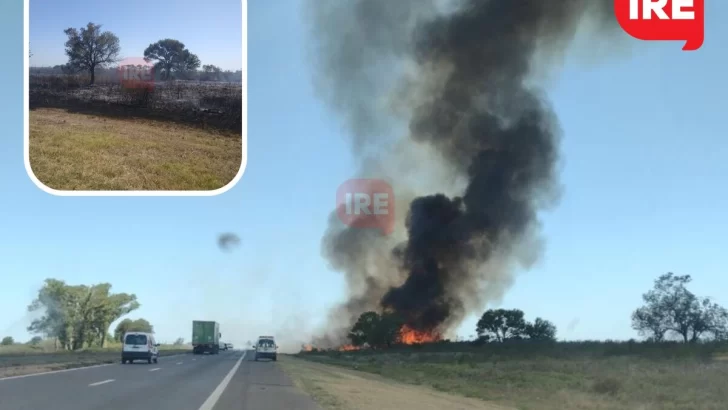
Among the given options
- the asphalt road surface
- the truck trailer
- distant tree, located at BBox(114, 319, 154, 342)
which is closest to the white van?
the asphalt road surface

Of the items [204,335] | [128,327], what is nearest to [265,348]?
[204,335]

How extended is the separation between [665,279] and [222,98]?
11169 centimetres

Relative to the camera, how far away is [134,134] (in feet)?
24.0

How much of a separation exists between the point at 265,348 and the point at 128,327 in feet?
264

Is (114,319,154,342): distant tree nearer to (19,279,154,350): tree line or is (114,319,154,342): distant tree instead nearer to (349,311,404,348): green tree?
(19,279,154,350): tree line

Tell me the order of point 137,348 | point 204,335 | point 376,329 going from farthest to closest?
point 376,329
point 204,335
point 137,348

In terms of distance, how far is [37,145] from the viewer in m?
6.78

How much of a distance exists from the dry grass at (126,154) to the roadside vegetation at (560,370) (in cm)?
1492

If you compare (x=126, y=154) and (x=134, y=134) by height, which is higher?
(x=134, y=134)

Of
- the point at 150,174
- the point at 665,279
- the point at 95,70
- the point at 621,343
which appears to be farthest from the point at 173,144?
the point at 665,279

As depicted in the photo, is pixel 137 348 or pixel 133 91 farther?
pixel 137 348

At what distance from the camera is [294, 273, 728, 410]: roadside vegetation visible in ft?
109

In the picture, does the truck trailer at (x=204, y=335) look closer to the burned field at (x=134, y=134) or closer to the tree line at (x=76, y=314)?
the tree line at (x=76, y=314)

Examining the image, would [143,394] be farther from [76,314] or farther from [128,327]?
[128,327]
